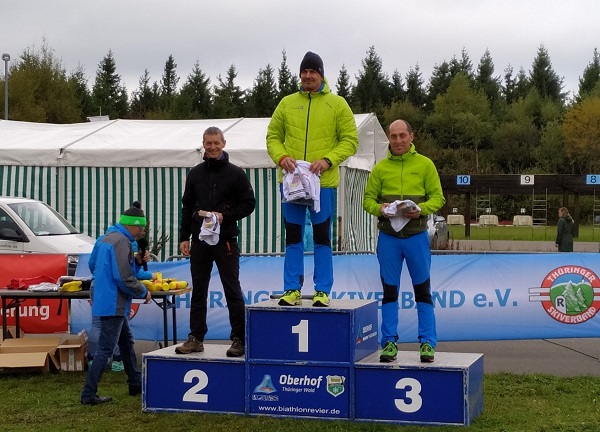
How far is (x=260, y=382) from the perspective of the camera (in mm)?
7430

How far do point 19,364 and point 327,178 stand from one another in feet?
14.8

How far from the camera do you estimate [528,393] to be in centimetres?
844

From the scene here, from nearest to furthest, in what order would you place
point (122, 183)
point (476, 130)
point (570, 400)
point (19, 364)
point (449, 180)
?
point (570, 400), point (19, 364), point (122, 183), point (449, 180), point (476, 130)

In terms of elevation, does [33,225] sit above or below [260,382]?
above

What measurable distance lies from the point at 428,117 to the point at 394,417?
7188 centimetres

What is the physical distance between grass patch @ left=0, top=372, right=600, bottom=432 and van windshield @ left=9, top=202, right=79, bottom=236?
535 cm

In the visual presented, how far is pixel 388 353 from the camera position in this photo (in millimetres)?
7254

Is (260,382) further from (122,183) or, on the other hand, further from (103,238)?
(122,183)

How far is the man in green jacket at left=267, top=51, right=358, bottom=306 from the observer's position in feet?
23.9

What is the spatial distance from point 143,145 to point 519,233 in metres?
31.8

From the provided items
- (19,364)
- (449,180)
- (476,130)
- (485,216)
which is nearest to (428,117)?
(476,130)

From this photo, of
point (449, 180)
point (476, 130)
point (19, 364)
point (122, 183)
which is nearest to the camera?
point (19, 364)

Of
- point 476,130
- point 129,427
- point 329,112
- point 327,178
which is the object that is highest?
point 476,130

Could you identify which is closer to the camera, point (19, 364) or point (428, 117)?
point (19, 364)
